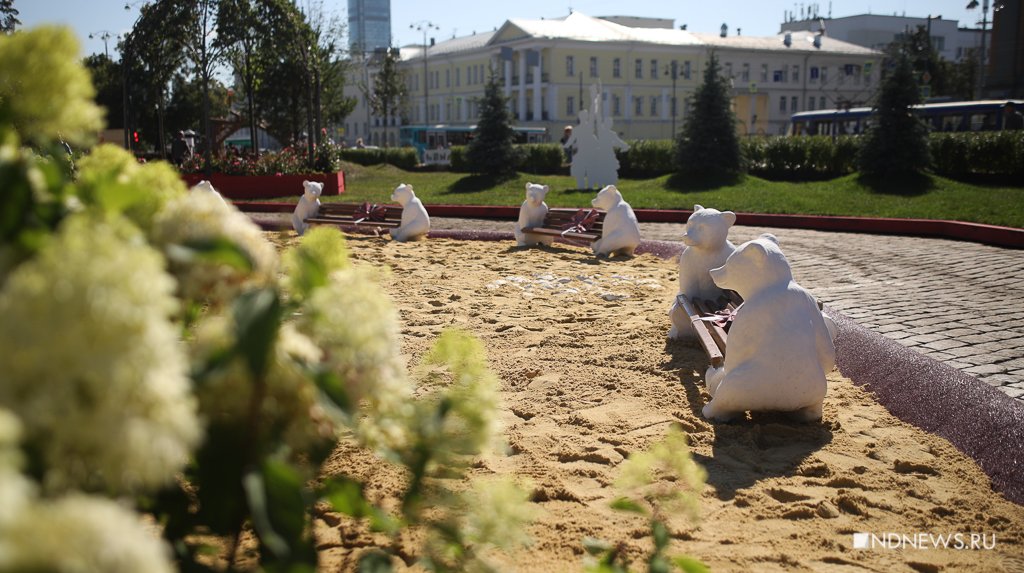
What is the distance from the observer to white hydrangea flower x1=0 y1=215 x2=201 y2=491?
928 millimetres

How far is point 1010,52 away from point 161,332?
172 ft

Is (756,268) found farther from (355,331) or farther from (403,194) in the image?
(403,194)

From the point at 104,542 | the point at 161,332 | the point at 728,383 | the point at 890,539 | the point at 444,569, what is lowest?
the point at 890,539

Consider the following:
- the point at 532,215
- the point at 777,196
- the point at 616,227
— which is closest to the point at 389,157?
the point at 777,196

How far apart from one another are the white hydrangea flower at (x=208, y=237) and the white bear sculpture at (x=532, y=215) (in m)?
10.7

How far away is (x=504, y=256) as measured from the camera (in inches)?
447

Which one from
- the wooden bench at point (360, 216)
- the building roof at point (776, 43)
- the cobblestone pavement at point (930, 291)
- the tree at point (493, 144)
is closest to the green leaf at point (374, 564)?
the cobblestone pavement at point (930, 291)

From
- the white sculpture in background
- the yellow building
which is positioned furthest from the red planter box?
the yellow building

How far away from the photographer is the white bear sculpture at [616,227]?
10.9 m

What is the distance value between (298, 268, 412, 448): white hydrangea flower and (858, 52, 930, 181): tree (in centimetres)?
2280

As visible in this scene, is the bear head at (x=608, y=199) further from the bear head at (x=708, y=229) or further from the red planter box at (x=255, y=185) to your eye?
the red planter box at (x=255, y=185)

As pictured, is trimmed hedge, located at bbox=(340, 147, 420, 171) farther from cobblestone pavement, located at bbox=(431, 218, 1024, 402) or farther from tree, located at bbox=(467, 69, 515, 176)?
cobblestone pavement, located at bbox=(431, 218, 1024, 402)

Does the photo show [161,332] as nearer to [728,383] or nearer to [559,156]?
[728,383]

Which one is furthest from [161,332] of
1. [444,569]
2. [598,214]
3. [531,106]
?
[531,106]
